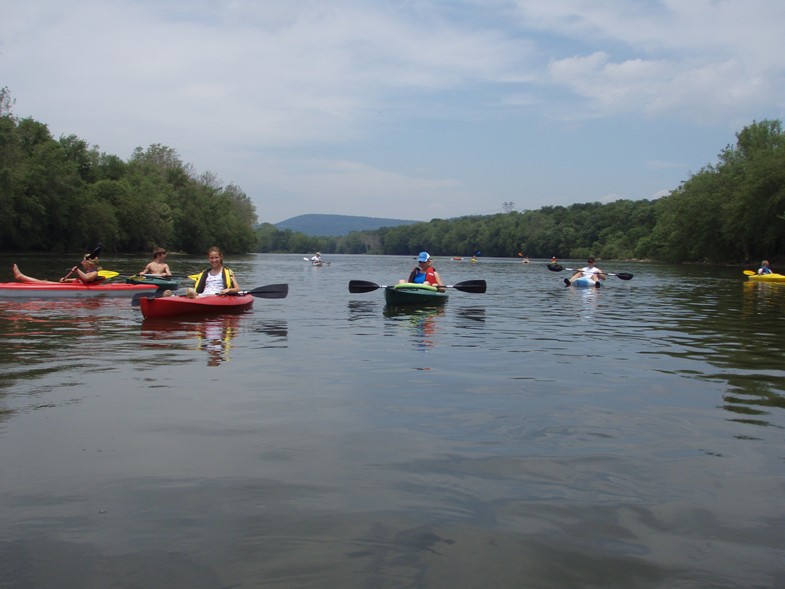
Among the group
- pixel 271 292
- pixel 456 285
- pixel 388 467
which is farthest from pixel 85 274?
pixel 388 467

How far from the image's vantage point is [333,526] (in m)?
3.84

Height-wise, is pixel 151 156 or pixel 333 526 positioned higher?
pixel 151 156

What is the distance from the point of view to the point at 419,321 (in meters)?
14.1

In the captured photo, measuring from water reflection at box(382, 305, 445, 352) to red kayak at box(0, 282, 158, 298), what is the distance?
5.65 meters

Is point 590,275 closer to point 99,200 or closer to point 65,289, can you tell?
point 65,289

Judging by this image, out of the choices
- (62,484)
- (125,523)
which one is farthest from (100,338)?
(125,523)

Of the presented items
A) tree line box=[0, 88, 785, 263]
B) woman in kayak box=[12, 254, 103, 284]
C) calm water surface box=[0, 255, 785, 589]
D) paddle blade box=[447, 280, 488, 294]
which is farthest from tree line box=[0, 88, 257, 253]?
calm water surface box=[0, 255, 785, 589]

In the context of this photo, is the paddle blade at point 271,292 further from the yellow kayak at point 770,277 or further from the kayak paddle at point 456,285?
the yellow kayak at point 770,277

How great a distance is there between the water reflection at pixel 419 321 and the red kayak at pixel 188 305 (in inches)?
121

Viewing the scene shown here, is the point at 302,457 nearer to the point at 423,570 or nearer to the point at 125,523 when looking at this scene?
the point at 125,523

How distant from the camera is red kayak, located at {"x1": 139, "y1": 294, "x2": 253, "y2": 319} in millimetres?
13477

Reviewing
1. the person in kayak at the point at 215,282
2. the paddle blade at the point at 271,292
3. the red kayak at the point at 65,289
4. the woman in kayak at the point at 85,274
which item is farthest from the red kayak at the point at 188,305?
the woman in kayak at the point at 85,274

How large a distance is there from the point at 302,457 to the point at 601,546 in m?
2.15

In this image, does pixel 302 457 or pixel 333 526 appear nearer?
pixel 333 526
